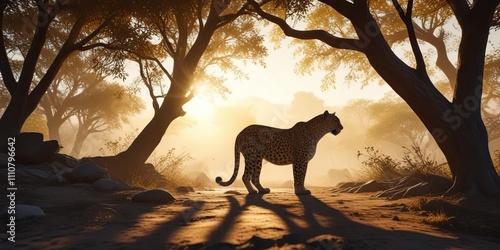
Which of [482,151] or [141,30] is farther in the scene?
[141,30]

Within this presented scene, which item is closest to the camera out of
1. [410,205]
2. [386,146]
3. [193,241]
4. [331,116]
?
[193,241]

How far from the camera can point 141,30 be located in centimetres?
1122

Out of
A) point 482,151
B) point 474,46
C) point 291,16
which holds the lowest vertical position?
point 482,151

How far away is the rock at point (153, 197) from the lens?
248 inches

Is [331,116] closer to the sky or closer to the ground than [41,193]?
closer to the sky

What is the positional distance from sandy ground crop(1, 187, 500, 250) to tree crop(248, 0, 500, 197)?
71.3 inches

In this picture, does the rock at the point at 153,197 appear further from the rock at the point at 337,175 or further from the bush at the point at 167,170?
the rock at the point at 337,175

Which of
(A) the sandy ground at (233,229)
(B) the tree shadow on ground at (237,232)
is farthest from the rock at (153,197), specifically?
(B) the tree shadow on ground at (237,232)

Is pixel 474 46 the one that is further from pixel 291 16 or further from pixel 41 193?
pixel 41 193

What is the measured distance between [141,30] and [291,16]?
4601mm

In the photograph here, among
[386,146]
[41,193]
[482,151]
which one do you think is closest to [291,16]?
[482,151]

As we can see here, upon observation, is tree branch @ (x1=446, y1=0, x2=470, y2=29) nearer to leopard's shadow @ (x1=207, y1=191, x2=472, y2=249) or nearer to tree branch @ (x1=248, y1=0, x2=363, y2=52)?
tree branch @ (x1=248, y1=0, x2=363, y2=52)

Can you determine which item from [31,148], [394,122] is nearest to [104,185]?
[31,148]

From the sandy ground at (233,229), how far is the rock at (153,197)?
44cm
